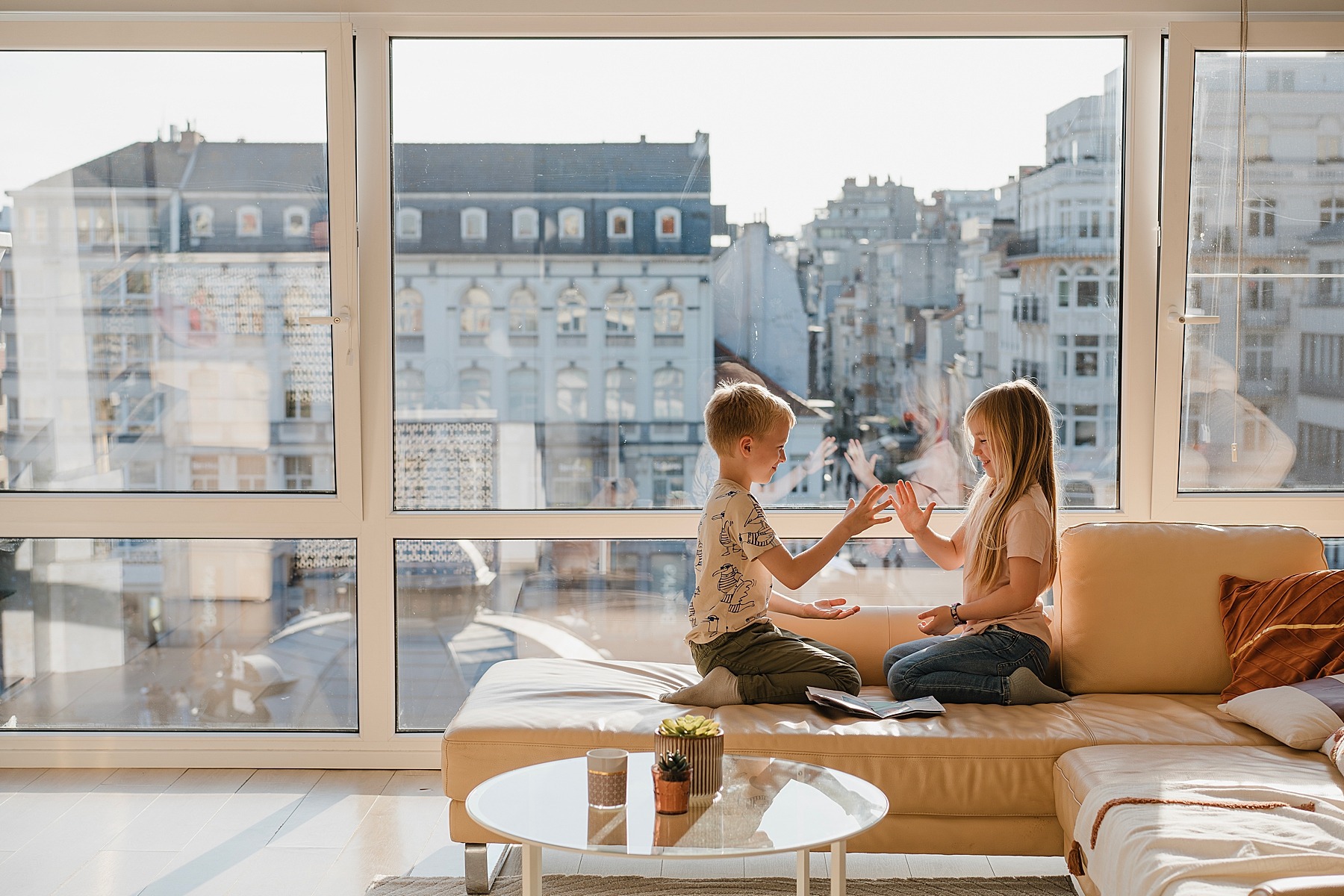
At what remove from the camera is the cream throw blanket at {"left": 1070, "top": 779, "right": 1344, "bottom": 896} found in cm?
178

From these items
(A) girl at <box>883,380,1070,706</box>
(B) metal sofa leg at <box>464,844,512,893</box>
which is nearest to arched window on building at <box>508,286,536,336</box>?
(A) girl at <box>883,380,1070,706</box>

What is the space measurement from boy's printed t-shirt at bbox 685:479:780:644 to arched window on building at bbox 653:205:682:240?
3.30ft

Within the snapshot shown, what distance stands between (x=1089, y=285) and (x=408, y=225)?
209 cm

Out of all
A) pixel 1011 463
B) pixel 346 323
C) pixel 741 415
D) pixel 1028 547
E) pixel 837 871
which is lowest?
pixel 837 871

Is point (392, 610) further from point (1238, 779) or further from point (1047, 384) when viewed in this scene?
point (1238, 779)

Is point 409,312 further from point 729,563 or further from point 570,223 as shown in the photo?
point 729,563

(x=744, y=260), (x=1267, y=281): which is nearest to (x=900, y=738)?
(x=744, y=260)

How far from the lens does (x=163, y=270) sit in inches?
139

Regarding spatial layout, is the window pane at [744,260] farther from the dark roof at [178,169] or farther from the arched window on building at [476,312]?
the dark roof at [178,169]

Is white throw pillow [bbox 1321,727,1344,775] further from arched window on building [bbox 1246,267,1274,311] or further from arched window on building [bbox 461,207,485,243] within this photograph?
arched window on building [bbox 461,207,485,243]

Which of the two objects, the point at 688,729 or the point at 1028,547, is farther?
the point at 1028,547

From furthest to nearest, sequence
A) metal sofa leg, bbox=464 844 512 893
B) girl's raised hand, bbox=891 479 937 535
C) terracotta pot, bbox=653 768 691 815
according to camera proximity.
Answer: girl's raised hand, bbox=891 479 937 535 → metal sofa leg, bbox=464 844 512 893 → terracotta pot, bbox=653 768 691 815

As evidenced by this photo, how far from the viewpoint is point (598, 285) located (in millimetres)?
3531

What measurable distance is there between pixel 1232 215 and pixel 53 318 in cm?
360
